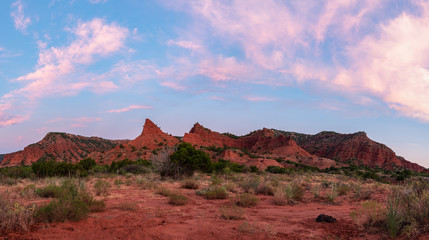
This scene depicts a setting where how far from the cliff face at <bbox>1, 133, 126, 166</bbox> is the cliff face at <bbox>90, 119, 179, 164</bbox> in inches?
669

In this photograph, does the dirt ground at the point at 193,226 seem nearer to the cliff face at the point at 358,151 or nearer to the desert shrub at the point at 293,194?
the desert shrub at the point at 293,194

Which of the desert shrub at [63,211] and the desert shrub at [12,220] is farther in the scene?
the desert shrub at [63,211]

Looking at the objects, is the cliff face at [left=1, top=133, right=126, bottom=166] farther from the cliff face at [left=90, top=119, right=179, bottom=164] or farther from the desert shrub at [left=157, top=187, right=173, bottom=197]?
the desert shrub at [left=157, top=187, right=173, bottom=197]

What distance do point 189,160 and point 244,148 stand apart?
57104 millimetres

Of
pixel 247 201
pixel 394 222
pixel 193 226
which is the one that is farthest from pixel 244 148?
pixel 394 222

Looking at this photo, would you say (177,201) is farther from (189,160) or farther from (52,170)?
(52,170)

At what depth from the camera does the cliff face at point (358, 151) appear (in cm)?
7556

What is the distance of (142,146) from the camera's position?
53.2m

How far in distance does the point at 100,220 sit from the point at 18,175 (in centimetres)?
2360

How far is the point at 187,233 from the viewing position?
5.86 metres

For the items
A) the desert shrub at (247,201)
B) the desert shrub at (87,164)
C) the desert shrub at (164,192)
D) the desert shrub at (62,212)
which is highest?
the desert shrub at (62,212)

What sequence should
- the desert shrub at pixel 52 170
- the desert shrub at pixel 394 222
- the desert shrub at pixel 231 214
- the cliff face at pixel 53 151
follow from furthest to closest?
the cliff face at pixel 53 151 < the desert shrub at pixel 52 170 < the desert shrub at pixel 231 214 < the desert shrub at pixel 394 222

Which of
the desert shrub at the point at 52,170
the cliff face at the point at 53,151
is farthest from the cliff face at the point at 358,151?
the desert shrub at the point at 52,170

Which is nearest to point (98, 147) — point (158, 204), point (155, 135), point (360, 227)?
point (155, 135)
